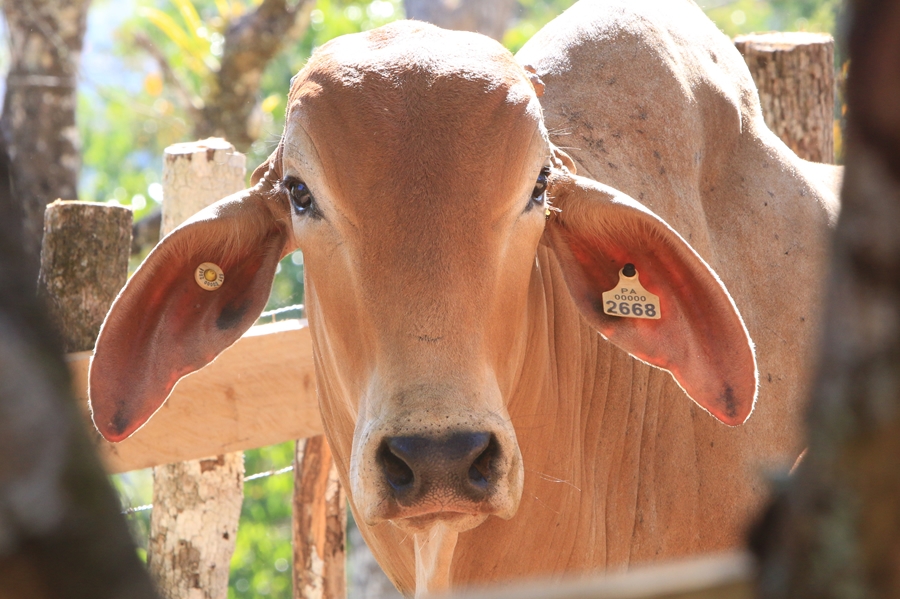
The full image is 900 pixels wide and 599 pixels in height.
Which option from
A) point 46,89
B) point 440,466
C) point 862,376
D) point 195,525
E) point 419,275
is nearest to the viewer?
point 862,376

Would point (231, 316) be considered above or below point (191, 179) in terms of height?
below

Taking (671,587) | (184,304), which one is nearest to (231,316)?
(184,304)

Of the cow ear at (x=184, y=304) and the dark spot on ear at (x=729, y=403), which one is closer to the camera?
the dark spot on ear at (x=729, y=403)

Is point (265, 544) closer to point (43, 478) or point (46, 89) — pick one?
point (46, 89)

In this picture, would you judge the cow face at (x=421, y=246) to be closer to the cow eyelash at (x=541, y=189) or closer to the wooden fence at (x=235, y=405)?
the cow eyelash at (x=541, y=189)

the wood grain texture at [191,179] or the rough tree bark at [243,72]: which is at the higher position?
the rough tree bark at [243,72]

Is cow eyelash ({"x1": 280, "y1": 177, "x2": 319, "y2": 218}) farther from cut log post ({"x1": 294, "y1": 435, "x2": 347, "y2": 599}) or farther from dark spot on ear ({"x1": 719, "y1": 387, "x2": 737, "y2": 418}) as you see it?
cut log post ({"x1": 294, "y1": 435, "x2": 347, "y2": 599})

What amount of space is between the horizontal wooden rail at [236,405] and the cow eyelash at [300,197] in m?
1.27

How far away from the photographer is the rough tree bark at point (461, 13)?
32.7 feet

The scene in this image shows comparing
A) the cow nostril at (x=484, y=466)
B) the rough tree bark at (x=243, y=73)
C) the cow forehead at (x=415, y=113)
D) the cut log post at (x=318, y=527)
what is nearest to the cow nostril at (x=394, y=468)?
the cow nostril at (x=484, y=466)

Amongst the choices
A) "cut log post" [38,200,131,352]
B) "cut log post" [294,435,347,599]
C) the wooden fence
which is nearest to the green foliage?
"cut log post" [294,435,347,599]

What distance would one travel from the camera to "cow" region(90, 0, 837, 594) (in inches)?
95.7

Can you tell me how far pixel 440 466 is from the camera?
2.19m

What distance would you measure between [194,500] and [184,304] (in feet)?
4.84
